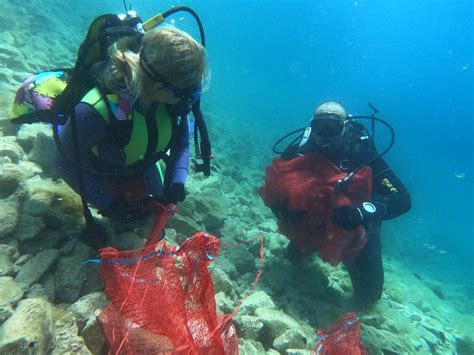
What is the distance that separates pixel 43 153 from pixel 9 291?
2413mm

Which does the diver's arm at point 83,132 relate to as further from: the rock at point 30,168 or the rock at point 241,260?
the rock at point 241,260

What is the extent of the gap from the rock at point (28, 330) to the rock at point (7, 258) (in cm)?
52

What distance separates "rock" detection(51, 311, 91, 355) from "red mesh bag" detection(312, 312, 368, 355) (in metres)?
1.83

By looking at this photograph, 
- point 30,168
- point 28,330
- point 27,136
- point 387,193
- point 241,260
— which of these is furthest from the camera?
point 387,193

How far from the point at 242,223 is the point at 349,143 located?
275cm

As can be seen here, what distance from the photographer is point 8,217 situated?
9.21 ft

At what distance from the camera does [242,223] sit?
676 cm

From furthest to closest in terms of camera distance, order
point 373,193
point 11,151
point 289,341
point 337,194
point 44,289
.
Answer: point 373,193 → point 337,194 → point 11,151 → point 289,341 → point 44,289

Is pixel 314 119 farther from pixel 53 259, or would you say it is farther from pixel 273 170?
pixel 53 259

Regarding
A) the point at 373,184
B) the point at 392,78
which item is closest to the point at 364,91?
the point at 392,78

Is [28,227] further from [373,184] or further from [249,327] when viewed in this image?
[373,184]

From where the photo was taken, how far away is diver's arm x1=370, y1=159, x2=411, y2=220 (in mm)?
4777

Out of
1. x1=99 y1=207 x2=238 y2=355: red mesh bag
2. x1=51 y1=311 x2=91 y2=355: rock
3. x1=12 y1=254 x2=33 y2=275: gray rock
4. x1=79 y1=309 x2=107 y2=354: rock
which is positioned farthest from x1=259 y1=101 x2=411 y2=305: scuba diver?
x1=12 y1=254 x2=33 y2=275: gray rock

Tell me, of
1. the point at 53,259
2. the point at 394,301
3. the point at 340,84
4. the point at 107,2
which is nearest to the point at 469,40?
the point at 340,84
